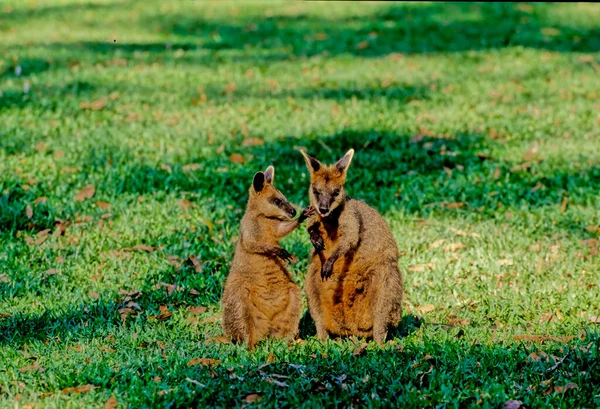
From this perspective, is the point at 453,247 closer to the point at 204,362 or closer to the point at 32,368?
the point at 204,362

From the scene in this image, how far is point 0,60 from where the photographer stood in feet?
54.5

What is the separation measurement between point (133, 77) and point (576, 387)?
1176cm

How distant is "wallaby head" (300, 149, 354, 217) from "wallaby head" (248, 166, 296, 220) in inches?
10.3

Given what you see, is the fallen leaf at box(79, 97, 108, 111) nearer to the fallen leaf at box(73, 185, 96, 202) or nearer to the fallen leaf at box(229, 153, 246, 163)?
the fallen leaf at box(229, 153, 246, 163)

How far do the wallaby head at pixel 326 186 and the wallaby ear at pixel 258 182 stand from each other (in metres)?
0.40

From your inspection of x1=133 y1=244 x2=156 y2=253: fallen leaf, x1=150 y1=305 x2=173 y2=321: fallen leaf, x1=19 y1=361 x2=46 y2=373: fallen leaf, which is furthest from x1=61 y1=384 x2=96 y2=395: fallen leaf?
x1=133 y1=244 x2=156 y2=253: fallen leaf

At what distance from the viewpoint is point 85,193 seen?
33.7ft

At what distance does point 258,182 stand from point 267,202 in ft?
0.55

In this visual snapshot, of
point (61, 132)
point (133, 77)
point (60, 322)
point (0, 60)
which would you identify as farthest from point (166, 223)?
point (0, 60)

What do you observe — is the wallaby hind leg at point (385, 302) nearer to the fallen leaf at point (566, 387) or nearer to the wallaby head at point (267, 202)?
the wallaby head at point (267, 202)

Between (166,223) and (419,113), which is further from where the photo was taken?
(419,113)

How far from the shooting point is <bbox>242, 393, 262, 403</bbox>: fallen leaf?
5.40 meters

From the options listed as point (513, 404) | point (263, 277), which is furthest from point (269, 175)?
point (513, 404)

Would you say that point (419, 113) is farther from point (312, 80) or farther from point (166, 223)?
point (166, 223)
